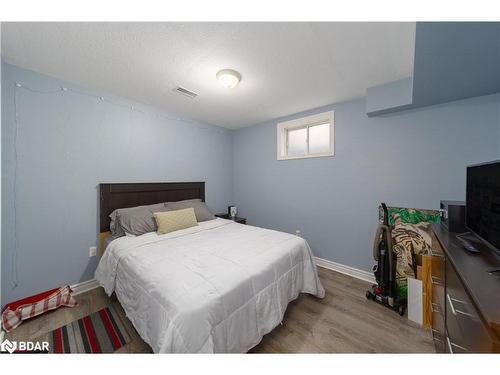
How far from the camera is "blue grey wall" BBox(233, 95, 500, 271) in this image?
6.17ft

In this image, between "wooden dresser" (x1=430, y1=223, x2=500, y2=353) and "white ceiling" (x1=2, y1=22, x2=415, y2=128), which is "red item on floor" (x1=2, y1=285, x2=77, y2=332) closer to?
"white ceiling" (x1=2, y1=22, x2=415, y2=128)

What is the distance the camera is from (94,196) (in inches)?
89.4

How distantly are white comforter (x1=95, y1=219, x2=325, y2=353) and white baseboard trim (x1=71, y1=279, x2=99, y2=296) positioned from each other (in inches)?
14.5

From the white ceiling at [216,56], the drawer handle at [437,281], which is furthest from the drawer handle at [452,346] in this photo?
the white ceiling at [216,56]

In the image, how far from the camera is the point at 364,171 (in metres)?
2.46

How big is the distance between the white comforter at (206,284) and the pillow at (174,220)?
0.39ft

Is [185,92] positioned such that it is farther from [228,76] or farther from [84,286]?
[84,286]

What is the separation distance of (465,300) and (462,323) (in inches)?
4.7

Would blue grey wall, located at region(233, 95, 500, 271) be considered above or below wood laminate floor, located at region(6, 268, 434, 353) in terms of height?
above

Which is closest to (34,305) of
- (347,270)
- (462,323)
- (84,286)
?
(84,286)

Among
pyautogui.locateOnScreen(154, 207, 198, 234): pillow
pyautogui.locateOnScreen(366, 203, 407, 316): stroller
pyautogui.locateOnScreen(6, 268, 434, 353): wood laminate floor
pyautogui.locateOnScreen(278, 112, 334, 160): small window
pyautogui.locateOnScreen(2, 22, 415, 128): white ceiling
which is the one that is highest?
pyautogui.locateOnScreen(2, 22, 415, 128): white ceiling

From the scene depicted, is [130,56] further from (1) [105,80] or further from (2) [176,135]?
(2) [176,135]

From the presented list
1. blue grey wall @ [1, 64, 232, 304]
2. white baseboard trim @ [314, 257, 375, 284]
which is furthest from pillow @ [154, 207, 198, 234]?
white baseboard trim @ [314, 257, 375, 284]

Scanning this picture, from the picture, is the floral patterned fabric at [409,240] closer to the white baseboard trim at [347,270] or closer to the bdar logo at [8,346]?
the white baseboard trim at [347,270]
